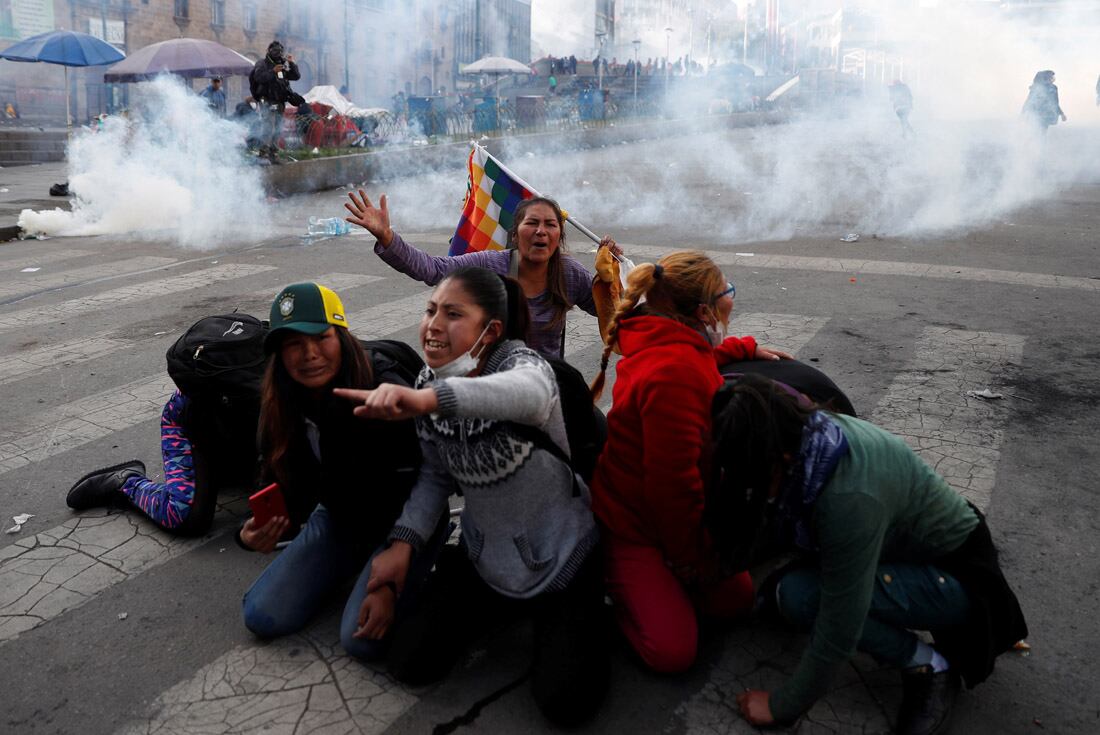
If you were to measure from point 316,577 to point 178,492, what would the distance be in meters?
0.88

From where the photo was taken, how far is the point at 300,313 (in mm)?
2639

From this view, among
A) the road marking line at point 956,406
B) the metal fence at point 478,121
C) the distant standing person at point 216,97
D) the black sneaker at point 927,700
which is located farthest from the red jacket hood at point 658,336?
the distant standing person at point 216,97

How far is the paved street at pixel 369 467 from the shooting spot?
241 centimetres

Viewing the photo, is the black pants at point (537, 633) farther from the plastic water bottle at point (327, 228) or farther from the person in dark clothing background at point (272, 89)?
the person in dark clothing background at point (272, 89)

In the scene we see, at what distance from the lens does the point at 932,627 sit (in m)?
2.29

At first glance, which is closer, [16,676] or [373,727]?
[373,727]

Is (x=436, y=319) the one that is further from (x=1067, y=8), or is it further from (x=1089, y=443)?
(x=1067, y=8)

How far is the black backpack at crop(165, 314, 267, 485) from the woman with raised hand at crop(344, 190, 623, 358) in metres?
0.58

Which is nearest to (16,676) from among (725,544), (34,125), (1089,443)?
(725,544)

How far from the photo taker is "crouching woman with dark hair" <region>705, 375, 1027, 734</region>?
6.71 feet

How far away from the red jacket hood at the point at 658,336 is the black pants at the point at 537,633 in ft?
1.94

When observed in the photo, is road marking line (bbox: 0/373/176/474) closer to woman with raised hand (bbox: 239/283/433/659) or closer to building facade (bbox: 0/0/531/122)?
woman with raised hand (bbox: 239/283/433/659)

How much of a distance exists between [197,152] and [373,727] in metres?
11.1

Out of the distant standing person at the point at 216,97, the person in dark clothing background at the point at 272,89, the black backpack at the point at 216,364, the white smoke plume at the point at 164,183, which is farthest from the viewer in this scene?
the distant standing person at the point at 216,97
